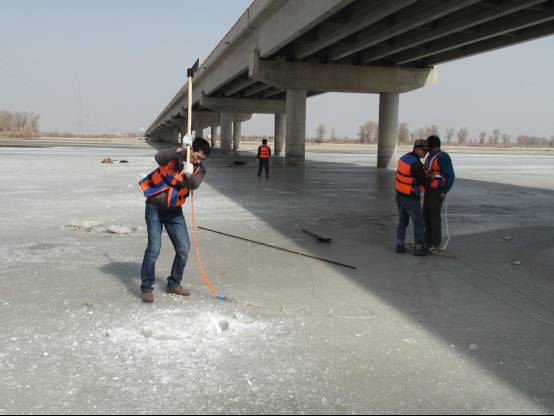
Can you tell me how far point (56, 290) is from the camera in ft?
19.9

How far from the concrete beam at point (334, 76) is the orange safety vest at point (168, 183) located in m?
24.3

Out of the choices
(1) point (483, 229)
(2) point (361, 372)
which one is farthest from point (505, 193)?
(2) point (361, 372)

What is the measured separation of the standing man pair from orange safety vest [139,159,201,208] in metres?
3.78

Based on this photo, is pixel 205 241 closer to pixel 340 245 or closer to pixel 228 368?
pixel 340 245

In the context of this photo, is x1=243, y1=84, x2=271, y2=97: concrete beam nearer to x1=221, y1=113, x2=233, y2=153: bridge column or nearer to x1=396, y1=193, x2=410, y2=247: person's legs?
x1=221, y1=113, x2=233, y2=153: bridge column

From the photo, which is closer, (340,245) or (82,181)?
(340,245)

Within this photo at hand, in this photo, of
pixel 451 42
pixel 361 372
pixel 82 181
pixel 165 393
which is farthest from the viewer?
pixel 451 42

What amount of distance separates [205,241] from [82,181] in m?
11.3

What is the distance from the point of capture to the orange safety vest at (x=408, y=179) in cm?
814

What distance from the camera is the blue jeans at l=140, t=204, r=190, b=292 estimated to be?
571 cm

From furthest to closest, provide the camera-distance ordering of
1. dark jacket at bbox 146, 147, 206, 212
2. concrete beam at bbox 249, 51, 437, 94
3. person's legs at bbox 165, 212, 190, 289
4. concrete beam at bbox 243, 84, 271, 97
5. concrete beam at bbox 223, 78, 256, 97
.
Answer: concrete beam at bbox 243, 84, 271, 97, concrete beam at bbox 223, 78, 256, 97, concrete beam at bbox 249, 51, 437, 94, person's legs at bbox 165, 212, 190, 289, dark jacket at bbox 146, 147, 206, 212

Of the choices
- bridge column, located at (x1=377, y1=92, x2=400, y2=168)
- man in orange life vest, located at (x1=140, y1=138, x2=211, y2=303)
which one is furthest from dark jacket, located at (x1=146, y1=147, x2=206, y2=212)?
bridge column, located at (x1=377, y1=92, x2=400, y2=168)

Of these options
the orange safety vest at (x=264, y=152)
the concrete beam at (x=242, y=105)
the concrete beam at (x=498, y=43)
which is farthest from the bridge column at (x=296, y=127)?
the concrete beam at (x=242, y=105)

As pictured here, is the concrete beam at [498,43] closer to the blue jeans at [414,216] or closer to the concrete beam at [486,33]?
the concrete beam at [486,33]
